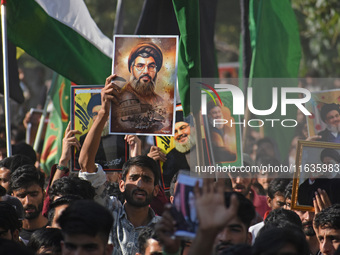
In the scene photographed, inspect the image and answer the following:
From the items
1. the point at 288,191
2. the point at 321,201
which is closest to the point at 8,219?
the point at 321,201

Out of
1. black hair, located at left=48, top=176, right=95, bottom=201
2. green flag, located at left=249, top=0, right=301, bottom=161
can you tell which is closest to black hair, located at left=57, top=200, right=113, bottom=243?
black hair, located at left=48, top=176, right=95, bottom=201

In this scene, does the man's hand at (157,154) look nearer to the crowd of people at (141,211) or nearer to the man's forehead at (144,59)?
the crowd of people at (141,211)

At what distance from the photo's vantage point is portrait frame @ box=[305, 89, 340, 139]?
6.75 m

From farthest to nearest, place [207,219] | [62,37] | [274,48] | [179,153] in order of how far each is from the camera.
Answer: [274,48] < [62,37] < [179,153] < [207,219]

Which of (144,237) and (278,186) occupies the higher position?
(278,186)

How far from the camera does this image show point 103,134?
624 centimetres

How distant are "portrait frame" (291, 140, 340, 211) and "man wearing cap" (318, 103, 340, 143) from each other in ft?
2.70

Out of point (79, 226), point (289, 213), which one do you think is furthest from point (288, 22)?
point (79, 226)

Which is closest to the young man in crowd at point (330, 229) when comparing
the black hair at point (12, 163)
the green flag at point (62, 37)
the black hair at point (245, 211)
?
the black hair at point (245, 211)

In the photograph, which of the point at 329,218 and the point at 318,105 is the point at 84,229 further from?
the point at 318,105

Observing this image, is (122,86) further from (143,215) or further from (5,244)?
(5,244)

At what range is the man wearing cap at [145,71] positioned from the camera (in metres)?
5.40

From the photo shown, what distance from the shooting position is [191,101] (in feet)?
20.6

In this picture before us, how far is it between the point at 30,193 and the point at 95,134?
3.98ft
